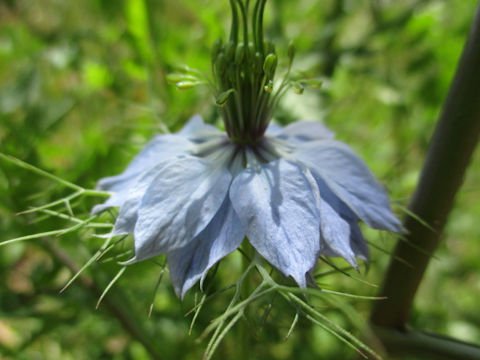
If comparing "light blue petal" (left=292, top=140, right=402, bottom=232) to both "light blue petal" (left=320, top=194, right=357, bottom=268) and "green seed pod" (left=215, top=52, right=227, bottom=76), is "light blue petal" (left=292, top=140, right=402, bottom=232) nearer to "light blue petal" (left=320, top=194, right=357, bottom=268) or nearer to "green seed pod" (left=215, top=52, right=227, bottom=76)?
"light blue petal" (left=320, top=194, right=357, bottom=268)

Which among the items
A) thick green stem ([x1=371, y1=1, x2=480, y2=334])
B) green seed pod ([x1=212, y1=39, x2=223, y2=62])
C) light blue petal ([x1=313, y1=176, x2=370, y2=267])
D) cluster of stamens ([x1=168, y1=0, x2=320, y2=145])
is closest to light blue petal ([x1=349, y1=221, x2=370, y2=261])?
light blue petal ([x1=313, y1=176, x2=370, y2=267])

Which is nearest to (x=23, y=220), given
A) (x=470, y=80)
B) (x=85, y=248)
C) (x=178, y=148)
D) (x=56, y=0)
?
(x=85, y=248)

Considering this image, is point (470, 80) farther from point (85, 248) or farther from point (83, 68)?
point (83, 68)

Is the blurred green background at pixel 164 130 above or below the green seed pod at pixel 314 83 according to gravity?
below

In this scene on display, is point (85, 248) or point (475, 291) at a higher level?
point (85, 248)

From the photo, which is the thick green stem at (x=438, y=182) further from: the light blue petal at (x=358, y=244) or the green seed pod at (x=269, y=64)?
the green seed pod at (x=269, y=64)

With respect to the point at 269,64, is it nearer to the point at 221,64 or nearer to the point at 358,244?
the point at 221,64

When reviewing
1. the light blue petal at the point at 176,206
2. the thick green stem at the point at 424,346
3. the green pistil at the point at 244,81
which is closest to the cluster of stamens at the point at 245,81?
the green pistil at the point at 244,81
